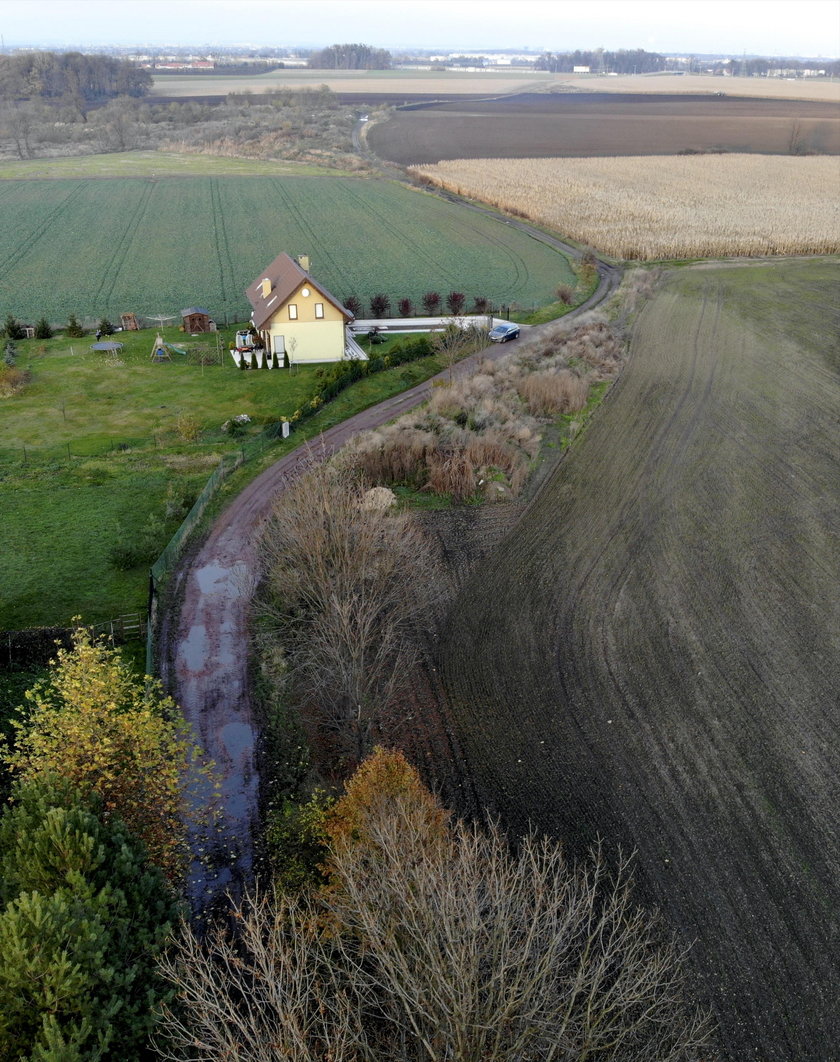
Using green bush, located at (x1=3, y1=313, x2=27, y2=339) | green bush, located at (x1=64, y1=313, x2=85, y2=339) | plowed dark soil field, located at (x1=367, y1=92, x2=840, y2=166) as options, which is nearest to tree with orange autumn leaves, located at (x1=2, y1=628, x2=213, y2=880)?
green bush, located at (x1=64, y1=313, x2=85, y2=339)

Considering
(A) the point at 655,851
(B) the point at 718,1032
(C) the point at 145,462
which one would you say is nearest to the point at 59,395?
(C) the point at 145,462

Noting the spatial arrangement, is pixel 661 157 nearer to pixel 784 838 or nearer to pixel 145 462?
pixel 145 462

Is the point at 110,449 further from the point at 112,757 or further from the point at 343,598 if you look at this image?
the point at 112,757

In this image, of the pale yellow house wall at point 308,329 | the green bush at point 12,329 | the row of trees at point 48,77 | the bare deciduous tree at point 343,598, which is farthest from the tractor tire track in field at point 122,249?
the row of trees at point 48,77

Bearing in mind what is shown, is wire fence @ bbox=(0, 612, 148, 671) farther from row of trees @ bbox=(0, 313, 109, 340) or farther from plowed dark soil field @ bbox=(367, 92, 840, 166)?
plowed dark soil field @ bbox=(367, 92, 840, 166)

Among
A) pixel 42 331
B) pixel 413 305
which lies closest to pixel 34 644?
pixel 42 331

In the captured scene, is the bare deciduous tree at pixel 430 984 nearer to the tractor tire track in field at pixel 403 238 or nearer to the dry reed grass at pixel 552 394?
the dry reed grass at pixel 552 394
